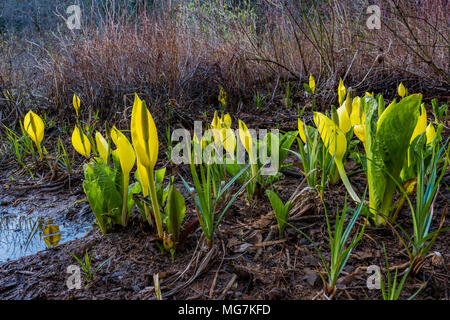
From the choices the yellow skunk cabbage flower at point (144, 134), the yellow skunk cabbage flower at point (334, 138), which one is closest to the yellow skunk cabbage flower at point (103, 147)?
the yellow skunk cabbage flower at point (144, 134)

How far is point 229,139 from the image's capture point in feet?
4.60

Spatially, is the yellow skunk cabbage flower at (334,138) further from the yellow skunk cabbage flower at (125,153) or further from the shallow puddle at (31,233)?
the shallow puddle at (31,233)

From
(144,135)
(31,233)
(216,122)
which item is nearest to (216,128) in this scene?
(216,122)

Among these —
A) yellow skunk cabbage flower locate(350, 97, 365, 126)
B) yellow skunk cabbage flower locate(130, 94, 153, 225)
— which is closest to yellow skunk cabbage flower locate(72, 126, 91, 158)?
yellow skunk cabbage flower locate(130, 94, 153, 225)

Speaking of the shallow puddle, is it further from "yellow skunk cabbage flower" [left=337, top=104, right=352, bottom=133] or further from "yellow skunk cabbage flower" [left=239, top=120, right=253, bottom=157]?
"yellow skunk cabbage flower" [left=337, top=104, right=352, bottom=133]

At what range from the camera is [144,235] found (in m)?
1.25

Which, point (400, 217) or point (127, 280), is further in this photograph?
point (400, 217)

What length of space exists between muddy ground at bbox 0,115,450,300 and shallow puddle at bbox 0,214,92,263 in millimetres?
105

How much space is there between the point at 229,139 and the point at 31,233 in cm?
93

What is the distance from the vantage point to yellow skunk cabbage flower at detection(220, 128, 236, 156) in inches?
55.0

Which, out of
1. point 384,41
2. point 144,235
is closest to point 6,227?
point 144,235

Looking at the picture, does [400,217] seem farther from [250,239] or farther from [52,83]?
[52,83]

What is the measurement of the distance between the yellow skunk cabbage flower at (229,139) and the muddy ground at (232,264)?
27 cm
